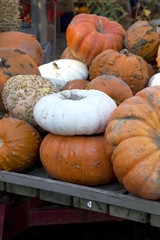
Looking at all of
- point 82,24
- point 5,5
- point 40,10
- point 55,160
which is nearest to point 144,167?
point 55,160

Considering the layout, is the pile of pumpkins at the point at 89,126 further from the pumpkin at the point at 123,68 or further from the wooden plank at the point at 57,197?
the wooden plank at the point at 57,197

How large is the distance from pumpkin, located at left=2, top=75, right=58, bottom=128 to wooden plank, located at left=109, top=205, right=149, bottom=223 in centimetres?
99

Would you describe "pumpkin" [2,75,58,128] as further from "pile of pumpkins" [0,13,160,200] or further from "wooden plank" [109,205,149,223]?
"wooden plank" [109,205,149,223]

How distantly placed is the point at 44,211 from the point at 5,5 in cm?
312

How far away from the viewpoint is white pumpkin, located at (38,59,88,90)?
3.19 metres

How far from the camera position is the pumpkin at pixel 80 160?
2.04 metres

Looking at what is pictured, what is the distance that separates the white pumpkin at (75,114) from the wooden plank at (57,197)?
377 mm

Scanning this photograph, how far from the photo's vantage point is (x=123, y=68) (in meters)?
2.83

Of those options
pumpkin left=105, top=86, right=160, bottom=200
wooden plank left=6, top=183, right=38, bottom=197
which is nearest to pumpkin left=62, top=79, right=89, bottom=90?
pumpkin left=105, top=86, right=160, bottom=200

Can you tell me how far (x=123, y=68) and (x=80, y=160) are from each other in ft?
3.66

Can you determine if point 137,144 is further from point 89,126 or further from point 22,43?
point 22,43

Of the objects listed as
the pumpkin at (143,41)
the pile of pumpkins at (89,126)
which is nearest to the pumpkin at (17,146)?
the pile of pumpkins at (89,126)

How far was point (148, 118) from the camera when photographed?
6.12ft

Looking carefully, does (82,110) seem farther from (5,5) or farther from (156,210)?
(5,5)
